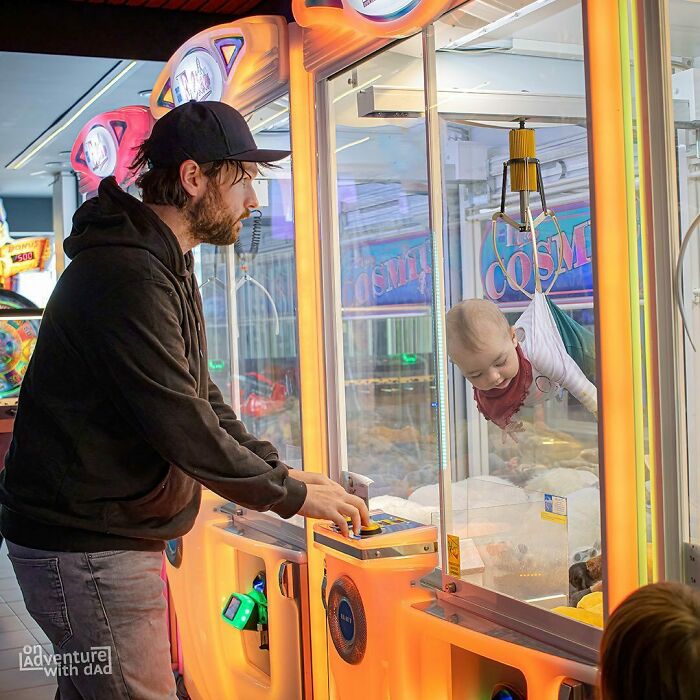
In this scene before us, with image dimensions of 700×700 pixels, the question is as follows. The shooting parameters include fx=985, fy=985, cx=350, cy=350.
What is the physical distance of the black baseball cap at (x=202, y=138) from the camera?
1971mm

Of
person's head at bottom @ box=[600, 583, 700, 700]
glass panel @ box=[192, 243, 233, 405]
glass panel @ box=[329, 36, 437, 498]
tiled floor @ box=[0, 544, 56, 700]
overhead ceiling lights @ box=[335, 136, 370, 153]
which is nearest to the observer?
person's head at bottom @ box=[600, 583, 700, 700]

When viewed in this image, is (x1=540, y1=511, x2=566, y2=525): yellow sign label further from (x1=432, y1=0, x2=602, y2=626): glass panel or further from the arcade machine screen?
the arcade machine screen

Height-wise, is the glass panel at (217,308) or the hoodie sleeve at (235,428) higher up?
the glass panel at (217,308)

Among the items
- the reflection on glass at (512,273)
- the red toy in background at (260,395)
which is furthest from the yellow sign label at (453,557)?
the red toy in background at (260,395)

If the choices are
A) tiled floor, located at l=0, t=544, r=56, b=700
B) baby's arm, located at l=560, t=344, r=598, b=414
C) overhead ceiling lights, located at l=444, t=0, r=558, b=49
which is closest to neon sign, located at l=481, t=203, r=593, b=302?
baby's arm, located at l=560, t=344, r=598, b=414

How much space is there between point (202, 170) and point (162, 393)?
20.0 inches

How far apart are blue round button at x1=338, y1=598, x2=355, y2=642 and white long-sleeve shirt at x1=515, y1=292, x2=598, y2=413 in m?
0.68

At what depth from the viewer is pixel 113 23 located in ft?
14.4

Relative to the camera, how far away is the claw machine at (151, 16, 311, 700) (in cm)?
281

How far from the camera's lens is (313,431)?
8.94 ft

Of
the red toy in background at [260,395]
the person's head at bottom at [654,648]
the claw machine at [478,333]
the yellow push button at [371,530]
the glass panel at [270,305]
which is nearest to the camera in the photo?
the person's head at bottom at [654,648]

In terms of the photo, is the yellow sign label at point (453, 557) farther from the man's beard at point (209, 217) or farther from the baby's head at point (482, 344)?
the man's beard at point (209, 217)

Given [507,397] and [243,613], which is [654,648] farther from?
[243,613]

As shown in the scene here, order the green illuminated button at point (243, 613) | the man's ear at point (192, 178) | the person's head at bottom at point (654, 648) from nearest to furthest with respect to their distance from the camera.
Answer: the person's head at bottom at point (654, 648)
the man's ear at point (192, 178)
the green illuminated button at point (243, 613)
